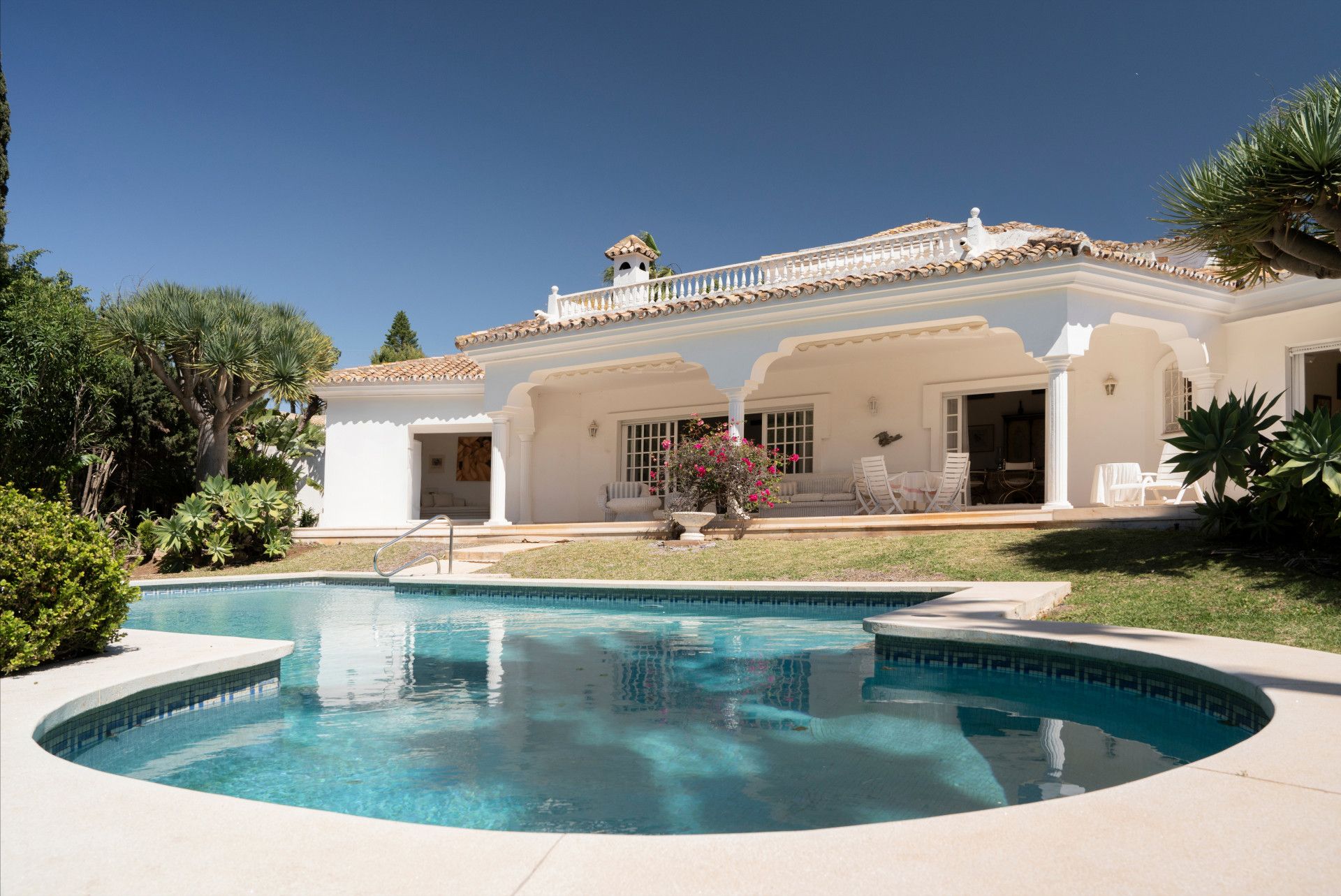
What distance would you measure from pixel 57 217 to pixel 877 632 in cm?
2237

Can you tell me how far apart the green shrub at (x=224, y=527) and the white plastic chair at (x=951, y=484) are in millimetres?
10880

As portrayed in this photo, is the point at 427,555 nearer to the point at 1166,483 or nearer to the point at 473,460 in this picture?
the point at 1166,483

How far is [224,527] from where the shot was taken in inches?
586

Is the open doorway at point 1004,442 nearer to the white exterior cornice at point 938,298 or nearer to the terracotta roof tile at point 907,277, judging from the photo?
the terracotta roof tile at point 907,277

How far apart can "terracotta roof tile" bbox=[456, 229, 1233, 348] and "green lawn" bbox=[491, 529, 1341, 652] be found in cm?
364

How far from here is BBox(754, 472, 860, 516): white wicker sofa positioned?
51.7 feet

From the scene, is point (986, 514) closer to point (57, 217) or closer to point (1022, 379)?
point (1022, 379)

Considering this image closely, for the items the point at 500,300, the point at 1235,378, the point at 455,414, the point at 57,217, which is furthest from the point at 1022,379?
the point at 500,300

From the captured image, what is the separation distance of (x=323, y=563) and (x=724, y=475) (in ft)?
22.2

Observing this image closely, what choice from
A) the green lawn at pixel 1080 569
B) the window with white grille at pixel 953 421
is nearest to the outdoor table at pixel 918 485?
the window with white grille at pixel 953 421

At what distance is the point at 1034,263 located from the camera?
38.8 ft

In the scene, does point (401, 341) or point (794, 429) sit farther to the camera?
point (401, 341)

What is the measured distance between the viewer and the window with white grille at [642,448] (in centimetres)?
1925

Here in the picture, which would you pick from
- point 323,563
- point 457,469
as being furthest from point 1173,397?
point 457,469
